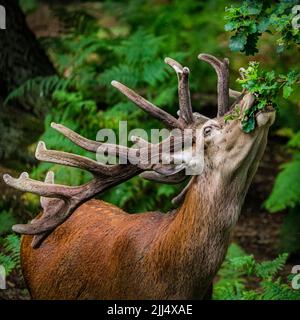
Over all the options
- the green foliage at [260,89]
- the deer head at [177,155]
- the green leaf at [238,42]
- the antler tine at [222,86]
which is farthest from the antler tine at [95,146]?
the green leaf at [238,42]

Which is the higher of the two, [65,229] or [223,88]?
[223,88]

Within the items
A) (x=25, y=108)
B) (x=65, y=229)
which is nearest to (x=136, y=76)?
(x=25, y=108)

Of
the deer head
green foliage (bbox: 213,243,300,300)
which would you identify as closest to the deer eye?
the deer head

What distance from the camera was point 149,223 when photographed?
546 cm

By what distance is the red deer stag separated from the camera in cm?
505

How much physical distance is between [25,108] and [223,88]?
3.89 meters

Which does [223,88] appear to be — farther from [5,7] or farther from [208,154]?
[5,7]

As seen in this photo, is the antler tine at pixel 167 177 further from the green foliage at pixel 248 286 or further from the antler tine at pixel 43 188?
the green foliage at pixel 248 286

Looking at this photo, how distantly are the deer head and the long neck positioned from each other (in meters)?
0.07

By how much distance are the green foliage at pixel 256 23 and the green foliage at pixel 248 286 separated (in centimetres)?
179

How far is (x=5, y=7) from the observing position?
8781mm

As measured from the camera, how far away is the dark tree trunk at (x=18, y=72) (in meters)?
8.42
